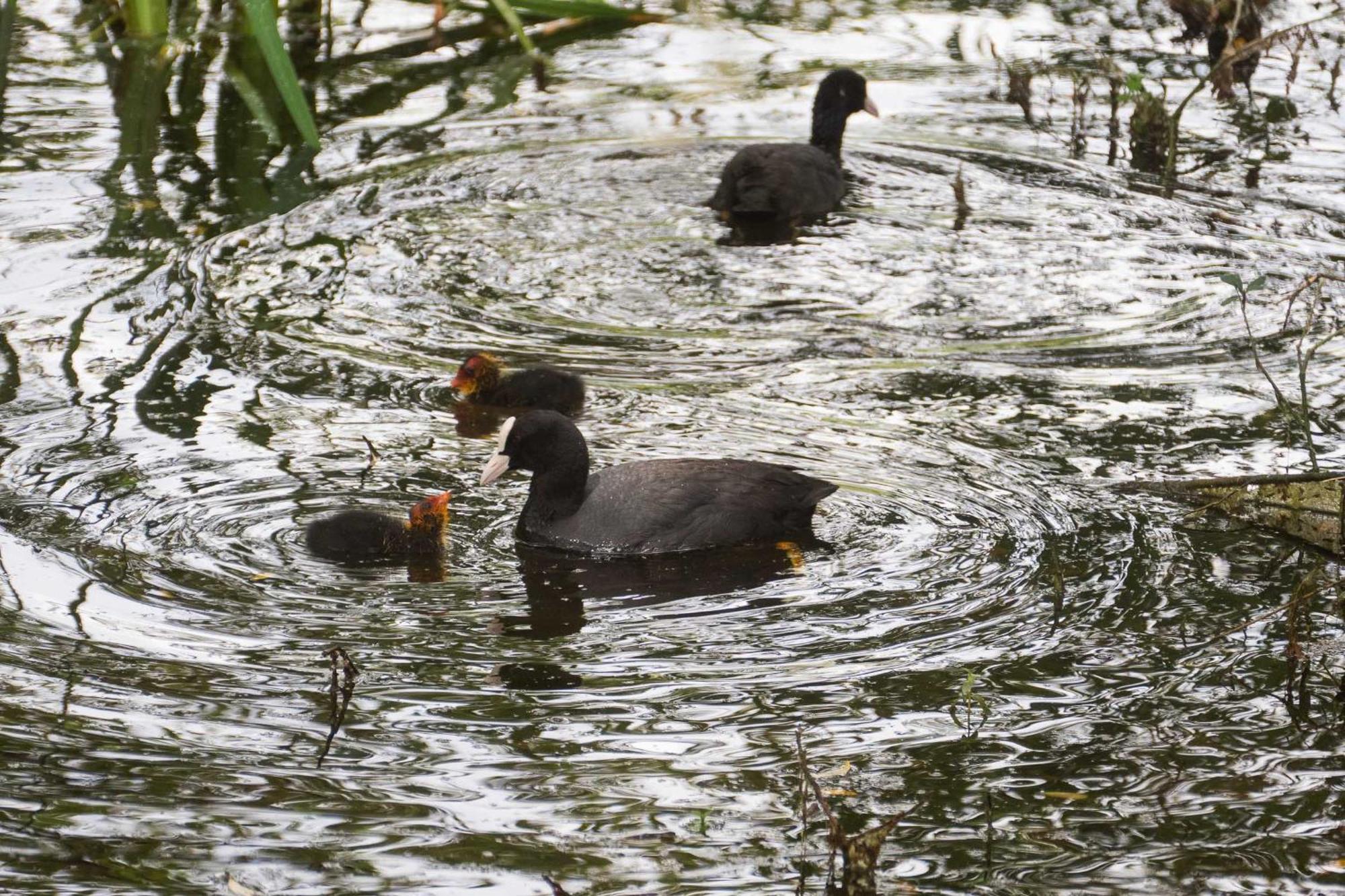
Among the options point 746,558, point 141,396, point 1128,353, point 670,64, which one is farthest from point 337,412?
point 670,64

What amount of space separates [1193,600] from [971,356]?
247 cm

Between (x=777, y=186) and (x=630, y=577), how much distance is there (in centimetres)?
418

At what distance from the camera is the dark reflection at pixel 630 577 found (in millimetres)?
5898

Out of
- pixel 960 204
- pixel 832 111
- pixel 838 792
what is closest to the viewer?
pixel 838 792

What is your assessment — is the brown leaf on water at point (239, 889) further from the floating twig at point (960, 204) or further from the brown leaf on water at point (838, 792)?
the floating twig at point (960, 204)

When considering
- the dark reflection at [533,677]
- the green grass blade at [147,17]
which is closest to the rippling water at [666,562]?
the dark reflection at [533,677]

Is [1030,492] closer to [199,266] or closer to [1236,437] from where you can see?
[1236,437]

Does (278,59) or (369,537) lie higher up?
(278,59)

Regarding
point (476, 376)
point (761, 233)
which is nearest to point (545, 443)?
point (476, 376)

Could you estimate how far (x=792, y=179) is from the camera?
32.9ft

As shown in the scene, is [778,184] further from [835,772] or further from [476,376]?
[835,772]

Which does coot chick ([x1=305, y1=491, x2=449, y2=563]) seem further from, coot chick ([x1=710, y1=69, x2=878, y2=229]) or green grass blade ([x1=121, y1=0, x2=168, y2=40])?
green grass blade ([x1=121, y1=0, x2=168, y2=40])

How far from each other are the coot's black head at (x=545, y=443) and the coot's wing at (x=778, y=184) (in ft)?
12.2

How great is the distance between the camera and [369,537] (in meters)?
6.19
